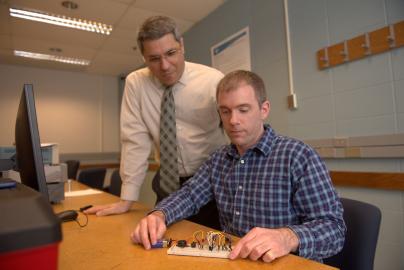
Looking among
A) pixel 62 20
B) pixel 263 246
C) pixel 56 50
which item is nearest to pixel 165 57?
pixel 263 246

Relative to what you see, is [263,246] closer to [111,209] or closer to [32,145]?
[32,145]

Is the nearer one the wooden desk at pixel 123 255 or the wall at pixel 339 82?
the wooden desk at pixel 123 255

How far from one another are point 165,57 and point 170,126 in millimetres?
326

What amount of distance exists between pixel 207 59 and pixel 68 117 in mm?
3239

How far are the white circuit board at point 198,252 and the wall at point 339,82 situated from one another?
143 cm

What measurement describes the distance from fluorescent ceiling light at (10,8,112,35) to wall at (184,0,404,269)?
1.84 metres

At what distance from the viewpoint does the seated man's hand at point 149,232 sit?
0.84m

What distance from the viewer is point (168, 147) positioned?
1401 millimetres

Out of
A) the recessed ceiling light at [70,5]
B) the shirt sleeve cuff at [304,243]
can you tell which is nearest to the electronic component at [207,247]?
the shirt sleeve cuff at [304,243]

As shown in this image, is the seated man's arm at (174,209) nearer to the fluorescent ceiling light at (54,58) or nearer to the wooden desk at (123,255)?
the wooden desk at (123,255)

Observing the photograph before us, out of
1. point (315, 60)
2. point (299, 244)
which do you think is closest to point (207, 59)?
point (315, 60)

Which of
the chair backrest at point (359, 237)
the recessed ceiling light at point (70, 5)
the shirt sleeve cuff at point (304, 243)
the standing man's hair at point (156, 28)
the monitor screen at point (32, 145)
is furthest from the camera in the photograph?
the recessed ceiling light at point (70, 5)

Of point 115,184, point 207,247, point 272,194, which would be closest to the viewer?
point 207,247

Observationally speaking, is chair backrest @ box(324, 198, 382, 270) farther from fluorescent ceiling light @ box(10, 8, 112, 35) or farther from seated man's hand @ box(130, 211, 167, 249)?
fluorescent ceiling light @ box(10, 8, 112, 35)
